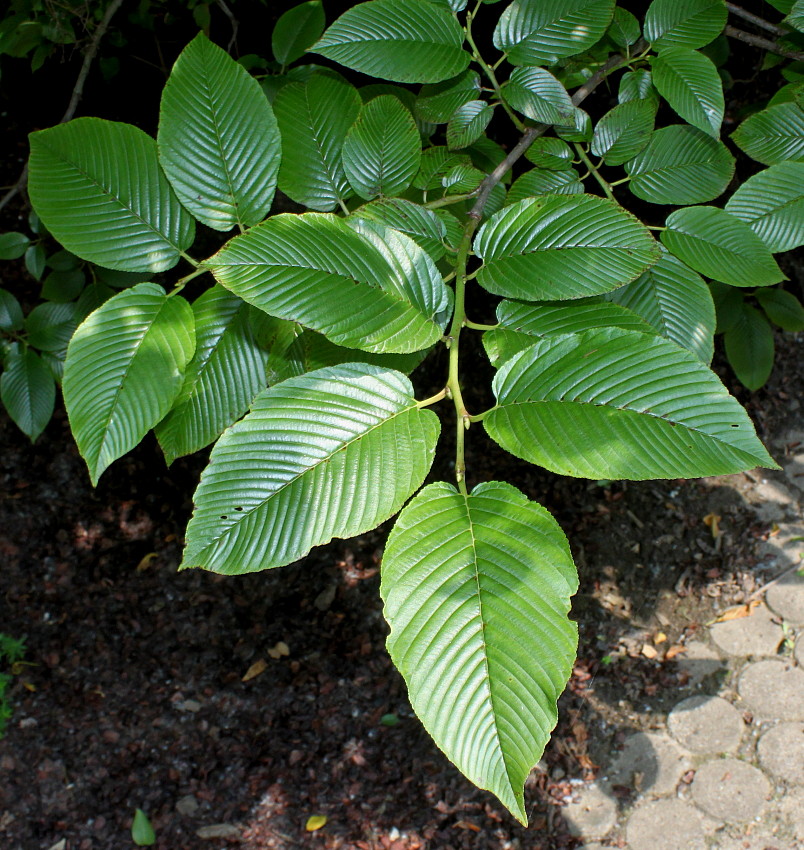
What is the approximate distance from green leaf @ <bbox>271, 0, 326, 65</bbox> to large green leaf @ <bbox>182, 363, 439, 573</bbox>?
3.49 feet

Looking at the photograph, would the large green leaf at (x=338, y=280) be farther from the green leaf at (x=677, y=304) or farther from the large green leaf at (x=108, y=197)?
the green leaf at (x=677, y=304)

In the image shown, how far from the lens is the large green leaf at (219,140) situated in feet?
3.57

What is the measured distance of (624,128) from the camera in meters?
1.39

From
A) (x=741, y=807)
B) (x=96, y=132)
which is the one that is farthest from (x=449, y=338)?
(x=741, y=807)

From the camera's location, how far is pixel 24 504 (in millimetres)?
2656

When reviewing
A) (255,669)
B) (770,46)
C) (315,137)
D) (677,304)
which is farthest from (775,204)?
(255,669)

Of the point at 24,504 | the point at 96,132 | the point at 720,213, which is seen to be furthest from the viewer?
the point at 24,504

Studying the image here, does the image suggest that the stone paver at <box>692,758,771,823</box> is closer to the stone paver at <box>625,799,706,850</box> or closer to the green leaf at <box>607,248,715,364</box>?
the stone paver at <box>625,799,706,850</box>

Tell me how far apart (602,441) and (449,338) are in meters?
0.24

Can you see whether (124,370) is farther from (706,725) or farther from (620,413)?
(706,725)

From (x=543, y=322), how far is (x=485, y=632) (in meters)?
0.43

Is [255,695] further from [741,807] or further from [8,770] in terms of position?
[741,807]

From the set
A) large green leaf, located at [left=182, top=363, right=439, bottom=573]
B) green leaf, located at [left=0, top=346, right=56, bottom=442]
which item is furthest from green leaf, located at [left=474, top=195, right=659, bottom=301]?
green leaf, located at [left=0, top=346, right=56, bottom=442]

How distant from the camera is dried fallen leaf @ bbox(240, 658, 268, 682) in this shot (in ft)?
8.27
